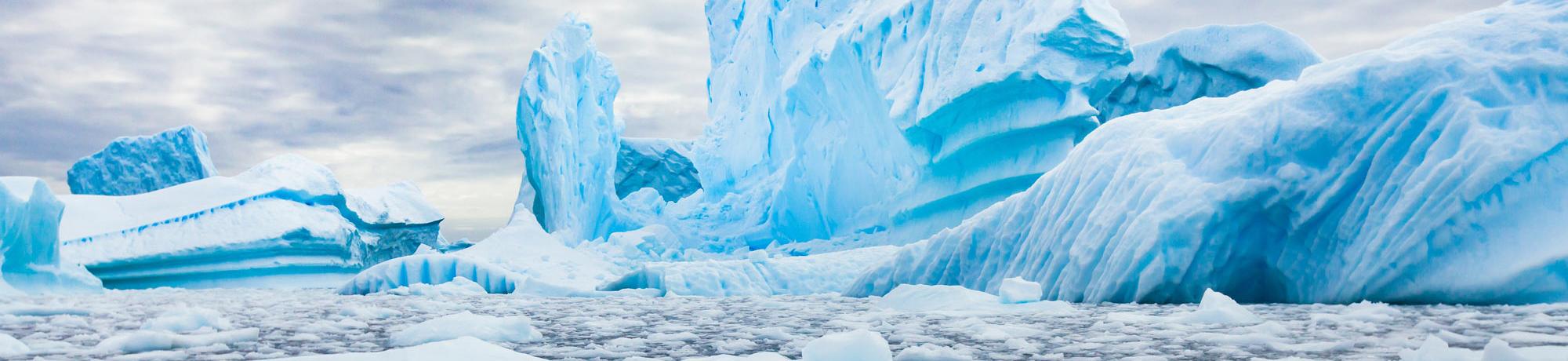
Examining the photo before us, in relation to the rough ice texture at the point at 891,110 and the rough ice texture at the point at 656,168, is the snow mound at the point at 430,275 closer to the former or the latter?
the rough ice texture at the point at 891,110

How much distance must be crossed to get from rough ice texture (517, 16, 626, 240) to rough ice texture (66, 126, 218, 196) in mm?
8784

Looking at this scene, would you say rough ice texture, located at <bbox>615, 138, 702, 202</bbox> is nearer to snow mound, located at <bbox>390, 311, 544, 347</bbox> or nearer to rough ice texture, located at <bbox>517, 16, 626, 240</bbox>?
rough ice texture, located at <bbox>517, 16, 626, 240</bbox>

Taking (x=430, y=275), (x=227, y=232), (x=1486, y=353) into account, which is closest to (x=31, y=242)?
(x=227, y=232)

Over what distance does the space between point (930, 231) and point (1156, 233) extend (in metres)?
9.51

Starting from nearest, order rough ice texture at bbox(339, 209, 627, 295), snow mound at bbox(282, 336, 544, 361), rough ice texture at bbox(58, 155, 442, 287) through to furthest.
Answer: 1. snow mound at bbox(282, 336, 544, 361)
2. rough ice texture at bbox(339, 209, 627, 295)
3. rough ice texture at bbox(58, 155, 442, 287)

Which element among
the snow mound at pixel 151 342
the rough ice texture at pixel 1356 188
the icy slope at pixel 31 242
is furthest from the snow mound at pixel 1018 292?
the icy slope at pixel 31 242

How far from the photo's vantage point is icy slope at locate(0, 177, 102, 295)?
457 inches

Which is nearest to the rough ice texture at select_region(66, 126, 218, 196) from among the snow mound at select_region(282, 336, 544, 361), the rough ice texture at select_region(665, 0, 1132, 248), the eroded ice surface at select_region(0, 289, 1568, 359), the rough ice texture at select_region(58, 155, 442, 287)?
the rough ice texture at select_region(58, 155, 442, 287)

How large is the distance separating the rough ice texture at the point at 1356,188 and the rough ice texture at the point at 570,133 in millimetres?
13748

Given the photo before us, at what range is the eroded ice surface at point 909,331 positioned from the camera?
10.8 feet

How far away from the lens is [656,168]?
102 feet

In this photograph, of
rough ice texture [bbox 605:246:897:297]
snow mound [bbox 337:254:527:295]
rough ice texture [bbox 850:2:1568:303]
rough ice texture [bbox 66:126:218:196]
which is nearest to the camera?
rough ice texture [bbox 850:2:1568:303]

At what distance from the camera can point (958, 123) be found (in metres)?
14.6

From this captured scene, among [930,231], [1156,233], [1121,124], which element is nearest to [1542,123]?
[1156,233]
